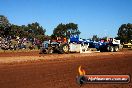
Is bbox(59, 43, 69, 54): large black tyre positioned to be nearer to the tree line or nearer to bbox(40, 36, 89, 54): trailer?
bbox(40, 36, 89, 54): trailer

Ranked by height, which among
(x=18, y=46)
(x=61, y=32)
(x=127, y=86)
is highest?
(x=61, y=32)

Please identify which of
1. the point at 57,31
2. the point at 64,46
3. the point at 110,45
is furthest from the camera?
the point at 57,31

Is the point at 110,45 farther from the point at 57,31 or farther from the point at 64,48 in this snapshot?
the point at 57,31

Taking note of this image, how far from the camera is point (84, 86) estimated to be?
1066cm

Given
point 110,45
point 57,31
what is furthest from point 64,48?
point 57,31

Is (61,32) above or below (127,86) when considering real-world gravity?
above

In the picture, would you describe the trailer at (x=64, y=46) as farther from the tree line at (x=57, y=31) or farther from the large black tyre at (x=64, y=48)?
the tree line at (x=57, y=31)

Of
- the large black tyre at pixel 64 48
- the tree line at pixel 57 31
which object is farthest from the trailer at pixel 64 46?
the tree line at pixel 57 31

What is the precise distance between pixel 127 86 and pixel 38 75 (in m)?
3.90

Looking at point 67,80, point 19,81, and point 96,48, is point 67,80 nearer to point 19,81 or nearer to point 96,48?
point 19,81

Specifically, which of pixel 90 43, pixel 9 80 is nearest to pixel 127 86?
pixel 9 80

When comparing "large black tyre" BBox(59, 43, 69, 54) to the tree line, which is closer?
"large black tyre" BBox(59, 43, 69, 54)

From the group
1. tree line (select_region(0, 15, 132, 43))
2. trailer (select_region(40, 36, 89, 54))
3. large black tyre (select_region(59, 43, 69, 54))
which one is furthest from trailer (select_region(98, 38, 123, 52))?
tree line (select_region(0, 15, 132, 43))

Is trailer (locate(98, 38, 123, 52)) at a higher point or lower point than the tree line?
lower
